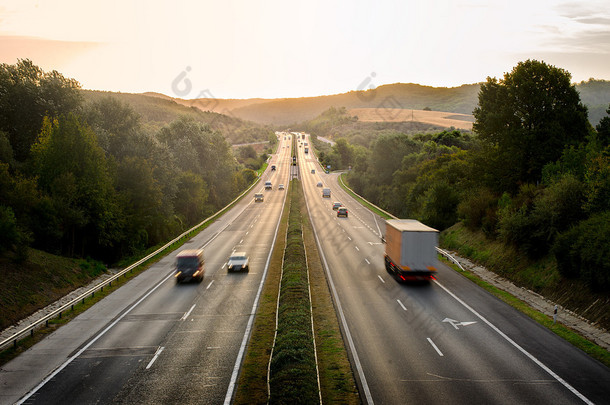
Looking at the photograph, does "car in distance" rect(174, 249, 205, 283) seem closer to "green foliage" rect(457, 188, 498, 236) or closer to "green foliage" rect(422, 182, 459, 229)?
"green foliage" rect(457, 188, 498, 236)

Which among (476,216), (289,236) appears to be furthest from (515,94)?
(289,236)

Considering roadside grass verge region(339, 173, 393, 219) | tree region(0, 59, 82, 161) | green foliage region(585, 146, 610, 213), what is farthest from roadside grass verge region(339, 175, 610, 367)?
tree region(0, 59, 82, 161)

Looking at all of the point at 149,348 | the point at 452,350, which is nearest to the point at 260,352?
the point at 149,348

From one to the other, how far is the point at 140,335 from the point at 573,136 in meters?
38.3

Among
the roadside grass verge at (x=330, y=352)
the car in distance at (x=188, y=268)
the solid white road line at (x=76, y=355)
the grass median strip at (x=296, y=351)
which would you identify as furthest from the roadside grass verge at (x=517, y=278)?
the solid white road line at (x=76, y=355)

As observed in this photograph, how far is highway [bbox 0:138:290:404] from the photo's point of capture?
15.0m

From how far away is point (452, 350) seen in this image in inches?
709

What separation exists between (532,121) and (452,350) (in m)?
29.0

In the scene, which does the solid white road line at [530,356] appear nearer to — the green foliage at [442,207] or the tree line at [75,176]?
the green foliage at [442,207]

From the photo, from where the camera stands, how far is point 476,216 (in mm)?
39719

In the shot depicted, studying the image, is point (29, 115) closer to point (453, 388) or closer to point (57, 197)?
point (57, 197)

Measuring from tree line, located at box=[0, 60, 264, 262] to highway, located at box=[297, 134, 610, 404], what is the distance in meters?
22.7

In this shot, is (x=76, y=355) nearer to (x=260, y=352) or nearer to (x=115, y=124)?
(x=260, y=352)

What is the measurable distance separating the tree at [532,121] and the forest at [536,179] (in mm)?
83
